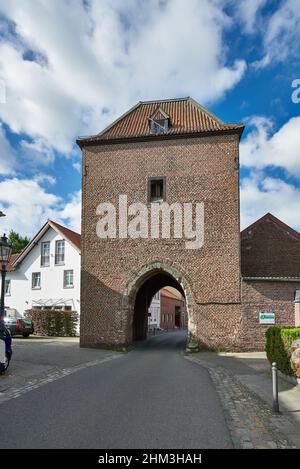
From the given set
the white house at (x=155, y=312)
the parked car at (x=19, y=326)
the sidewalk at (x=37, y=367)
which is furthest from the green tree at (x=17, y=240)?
the sidewalk at (x=37, y=367)

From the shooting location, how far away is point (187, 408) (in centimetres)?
755

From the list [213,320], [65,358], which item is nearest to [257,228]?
[213,320]

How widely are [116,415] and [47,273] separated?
2603cm

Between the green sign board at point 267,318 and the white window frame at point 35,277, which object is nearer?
the green sign board at point 267,318

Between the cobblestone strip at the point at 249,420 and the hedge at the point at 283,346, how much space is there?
141 cm

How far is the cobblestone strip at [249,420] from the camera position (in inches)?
224

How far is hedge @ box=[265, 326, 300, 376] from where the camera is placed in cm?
1067

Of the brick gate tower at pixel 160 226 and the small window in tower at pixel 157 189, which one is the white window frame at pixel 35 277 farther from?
the small window in tower at pixel 157 189

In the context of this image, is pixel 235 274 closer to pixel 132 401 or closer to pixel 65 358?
pixel 65 358

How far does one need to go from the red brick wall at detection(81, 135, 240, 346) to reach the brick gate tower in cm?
5

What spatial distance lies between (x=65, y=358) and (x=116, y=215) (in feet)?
27.6

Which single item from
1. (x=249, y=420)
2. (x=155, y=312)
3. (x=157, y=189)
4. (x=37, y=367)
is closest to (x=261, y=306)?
(x=157, y=189)

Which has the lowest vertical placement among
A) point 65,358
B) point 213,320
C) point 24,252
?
point 65,358

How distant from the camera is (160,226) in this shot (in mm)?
21078
